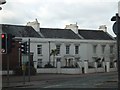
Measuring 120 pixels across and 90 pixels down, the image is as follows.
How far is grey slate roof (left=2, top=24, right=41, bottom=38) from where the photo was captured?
66.2 m

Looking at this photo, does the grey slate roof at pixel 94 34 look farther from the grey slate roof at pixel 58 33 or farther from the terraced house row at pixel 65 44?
the grey slate roof at pixel 58 33

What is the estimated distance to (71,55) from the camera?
2847 inches

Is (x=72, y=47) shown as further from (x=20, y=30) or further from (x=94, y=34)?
(x=20, y=30)

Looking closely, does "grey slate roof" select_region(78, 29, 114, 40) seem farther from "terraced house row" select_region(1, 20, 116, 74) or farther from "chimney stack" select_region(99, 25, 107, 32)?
"chimney stack" select_region(99, 25, 107, 32)

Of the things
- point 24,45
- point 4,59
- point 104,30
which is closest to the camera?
point 24,45

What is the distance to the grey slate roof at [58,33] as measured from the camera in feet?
236

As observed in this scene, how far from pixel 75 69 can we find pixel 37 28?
1641 cm

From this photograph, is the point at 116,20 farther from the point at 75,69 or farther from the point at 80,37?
the point at 80,37

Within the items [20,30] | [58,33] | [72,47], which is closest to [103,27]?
[72,47]

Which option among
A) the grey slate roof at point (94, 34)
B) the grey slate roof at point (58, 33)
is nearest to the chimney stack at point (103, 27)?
the grey slate roof at point (94, 34)

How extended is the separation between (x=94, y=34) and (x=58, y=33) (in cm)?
1045

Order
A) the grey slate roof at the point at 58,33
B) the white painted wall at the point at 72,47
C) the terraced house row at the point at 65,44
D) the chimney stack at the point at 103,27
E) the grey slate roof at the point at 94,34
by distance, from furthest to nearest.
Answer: the chimney stack at the point at 103,27 → the grey slate roof at the point at 94,34 → the grey slate roof at the point at 58,33 → the white painted wall at the point at 72,47 → the terraced house row at the point at 65,44

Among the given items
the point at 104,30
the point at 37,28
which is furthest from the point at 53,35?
the point at 104,30

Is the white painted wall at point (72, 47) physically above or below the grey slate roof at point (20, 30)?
below
